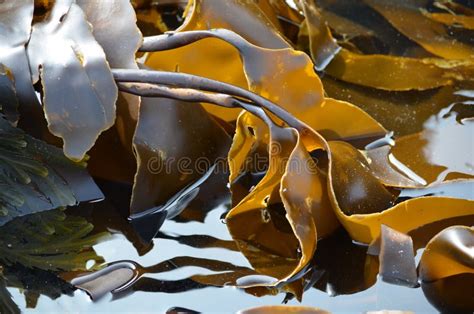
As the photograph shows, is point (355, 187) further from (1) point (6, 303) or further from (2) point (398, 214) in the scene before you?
(1) point (6, 303)

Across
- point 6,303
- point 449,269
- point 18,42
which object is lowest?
point 6,303

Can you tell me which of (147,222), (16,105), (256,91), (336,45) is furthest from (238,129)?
(336,45)

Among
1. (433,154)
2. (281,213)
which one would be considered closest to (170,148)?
(281,213)

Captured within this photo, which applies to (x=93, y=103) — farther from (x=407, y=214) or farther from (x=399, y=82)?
(x=399, y=82)

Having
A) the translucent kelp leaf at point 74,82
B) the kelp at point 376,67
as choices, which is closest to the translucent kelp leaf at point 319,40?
the kelp at point 376,67

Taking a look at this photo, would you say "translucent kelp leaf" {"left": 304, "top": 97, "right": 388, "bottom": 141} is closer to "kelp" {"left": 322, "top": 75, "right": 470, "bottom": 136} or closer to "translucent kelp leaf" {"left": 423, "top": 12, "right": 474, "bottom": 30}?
"kelp" {"left": 322, "top": 75, "right": 470, "bottom": 136}

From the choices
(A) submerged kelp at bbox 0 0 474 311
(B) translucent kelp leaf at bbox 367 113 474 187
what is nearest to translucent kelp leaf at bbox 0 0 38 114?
(A) submerged kelp at bbox 0 0 474 311
